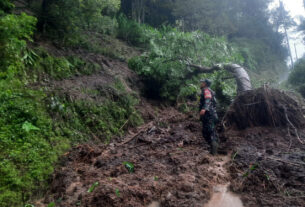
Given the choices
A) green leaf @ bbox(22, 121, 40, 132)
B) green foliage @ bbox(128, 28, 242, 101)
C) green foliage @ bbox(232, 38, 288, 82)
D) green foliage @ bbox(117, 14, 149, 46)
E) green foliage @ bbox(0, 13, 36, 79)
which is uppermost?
green foliage @ bbox(232, 38, 288, 82)

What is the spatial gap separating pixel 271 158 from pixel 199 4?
1796 cm

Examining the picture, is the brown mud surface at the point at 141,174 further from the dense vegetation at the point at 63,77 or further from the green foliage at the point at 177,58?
the green foliage at the point at 177,58

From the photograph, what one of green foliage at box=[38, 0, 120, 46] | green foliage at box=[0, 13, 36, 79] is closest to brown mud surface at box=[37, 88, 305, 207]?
green foliage at box=[0, 13, 36, 79]

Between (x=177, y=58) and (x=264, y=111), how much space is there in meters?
4.62

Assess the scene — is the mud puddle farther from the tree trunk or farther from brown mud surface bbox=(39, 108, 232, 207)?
the tree trunk

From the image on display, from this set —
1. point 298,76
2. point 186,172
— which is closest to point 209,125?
point 186,172

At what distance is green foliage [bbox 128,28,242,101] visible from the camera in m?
9.70

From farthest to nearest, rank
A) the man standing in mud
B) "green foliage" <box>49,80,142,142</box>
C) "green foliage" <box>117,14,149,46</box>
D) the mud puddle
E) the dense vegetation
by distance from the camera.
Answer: "green foliage" <box>117,14,149,46</box>
the man standing in mud
"green foliage" <box>49,80,142,142</box>
the dense vegetation
the mud puddle

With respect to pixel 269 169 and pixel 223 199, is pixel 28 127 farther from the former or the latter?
pixel 269 169

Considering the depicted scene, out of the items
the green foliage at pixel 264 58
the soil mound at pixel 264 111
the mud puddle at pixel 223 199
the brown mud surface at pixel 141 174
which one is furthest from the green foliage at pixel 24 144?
the green foliage at pixel 264 58

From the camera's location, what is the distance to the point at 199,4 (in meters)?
19.7

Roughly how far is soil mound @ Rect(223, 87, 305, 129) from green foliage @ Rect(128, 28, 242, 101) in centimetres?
300

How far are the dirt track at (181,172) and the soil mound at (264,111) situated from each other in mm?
356

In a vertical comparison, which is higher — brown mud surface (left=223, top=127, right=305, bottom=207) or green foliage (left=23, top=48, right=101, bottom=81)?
green foliage (left=23, top=48, right=101, bottom=81)
